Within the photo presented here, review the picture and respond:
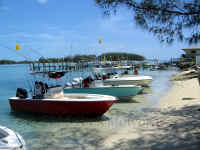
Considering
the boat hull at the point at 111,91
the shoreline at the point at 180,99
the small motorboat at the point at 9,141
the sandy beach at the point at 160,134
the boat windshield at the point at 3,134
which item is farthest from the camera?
the boat hull at the point at 111,91

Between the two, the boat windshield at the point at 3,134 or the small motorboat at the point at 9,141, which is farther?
the boat windshield at the point at 3,134

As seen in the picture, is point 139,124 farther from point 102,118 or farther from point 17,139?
point 17,139

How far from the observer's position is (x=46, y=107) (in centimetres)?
971

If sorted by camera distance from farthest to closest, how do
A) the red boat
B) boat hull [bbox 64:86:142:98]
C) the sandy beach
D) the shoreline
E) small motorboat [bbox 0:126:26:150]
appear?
boat hull [bbox 64:86:142:98] → the shoreline → the red boat → the sandy beach → small motorboat [bbox 0:126:26:150]

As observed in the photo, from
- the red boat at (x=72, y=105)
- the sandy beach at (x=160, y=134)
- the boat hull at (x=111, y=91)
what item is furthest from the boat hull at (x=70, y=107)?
the boat hull at (x=111, y=91)

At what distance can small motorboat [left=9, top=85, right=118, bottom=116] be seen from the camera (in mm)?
9180

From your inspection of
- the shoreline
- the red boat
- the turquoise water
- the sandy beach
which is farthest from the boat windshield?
the shoreline

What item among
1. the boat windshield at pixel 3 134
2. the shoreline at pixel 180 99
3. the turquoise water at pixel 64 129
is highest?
the boat windshield at pixel 3 134

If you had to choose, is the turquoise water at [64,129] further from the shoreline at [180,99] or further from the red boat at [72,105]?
the shoreline at [180,99]

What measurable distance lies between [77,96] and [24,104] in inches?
103

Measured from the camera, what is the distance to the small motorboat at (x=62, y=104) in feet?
30.1

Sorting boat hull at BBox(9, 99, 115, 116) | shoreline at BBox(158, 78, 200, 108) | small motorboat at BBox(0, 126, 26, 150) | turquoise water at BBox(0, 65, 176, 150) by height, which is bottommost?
turquoise water at BBox(0, 65, 176, 150)

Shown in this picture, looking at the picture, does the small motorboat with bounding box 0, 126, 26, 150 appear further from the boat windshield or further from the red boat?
the red boat

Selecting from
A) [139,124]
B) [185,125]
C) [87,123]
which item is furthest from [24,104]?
[185,125]
